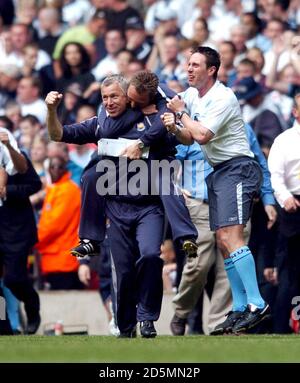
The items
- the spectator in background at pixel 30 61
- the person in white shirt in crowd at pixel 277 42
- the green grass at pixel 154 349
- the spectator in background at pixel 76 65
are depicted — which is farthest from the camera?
the spectator in background at pixel 30 61

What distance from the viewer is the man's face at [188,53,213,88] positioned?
41.3 feet

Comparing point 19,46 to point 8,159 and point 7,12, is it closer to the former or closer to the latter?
point 7,12

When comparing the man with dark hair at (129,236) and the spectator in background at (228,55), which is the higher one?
the spectator in background at (228,55)

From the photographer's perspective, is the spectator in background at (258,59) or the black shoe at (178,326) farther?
the spectator in background at (258,59)

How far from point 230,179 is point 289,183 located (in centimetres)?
179

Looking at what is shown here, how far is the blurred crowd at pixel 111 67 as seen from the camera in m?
16.5

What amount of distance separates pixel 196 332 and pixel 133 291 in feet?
10.2

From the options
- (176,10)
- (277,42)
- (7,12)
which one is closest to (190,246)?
(277,42)

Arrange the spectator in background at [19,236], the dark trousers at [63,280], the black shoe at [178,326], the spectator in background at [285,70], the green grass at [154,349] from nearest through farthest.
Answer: the green grass at [154,349], the black shoe at [178,326], the spectator in background at [19,236], the dark trousers at [63,280], the spectator in background at [285,70]

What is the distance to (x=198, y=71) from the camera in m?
12.6

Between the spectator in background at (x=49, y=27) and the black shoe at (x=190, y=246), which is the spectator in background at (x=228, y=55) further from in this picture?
the black shoe at (x=190, y=246)

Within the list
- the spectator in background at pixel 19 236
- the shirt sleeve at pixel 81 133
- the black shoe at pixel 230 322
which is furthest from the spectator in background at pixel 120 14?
the black shoe at pixel 230 322
